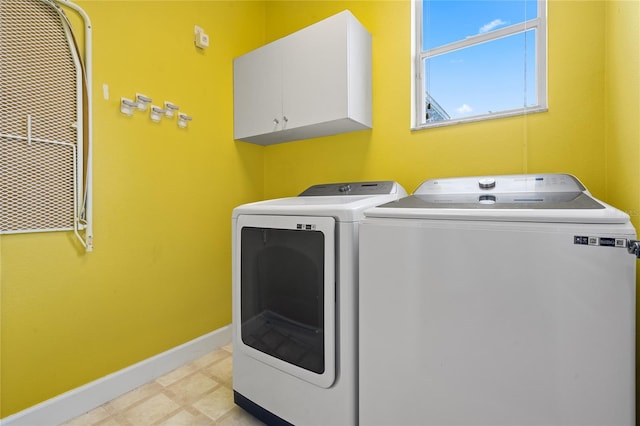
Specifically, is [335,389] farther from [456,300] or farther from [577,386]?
[577,386]

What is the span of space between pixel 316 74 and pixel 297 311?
58.2 inches

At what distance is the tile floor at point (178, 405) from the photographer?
1547 mm

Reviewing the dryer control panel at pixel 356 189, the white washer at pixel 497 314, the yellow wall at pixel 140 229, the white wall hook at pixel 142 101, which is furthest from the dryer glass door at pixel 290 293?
the white wall hook at pixel 142 101

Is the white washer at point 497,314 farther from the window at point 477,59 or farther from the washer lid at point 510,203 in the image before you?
the window at point 477,59

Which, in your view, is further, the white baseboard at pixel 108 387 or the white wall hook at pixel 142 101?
the white wall hook at pixel 142 101

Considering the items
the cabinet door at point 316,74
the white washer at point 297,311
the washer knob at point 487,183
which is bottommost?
the white washer at point 297,311

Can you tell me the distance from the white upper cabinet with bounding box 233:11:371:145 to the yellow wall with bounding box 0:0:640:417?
13 centimetres

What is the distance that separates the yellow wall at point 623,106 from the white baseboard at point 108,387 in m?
2.35

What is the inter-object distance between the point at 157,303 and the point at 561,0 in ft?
9.43

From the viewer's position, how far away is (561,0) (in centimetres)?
156

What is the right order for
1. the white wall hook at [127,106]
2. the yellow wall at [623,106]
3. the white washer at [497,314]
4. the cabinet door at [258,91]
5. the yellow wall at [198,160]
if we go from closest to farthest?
the white washer at [497,314] < the yellow wall at [623,106] < the yellow wall at [198,160] < the white wall hook at [127,106] < the cabinet door at [258,91]

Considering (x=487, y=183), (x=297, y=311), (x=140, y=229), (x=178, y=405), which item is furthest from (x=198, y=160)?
(x=487, y=183)

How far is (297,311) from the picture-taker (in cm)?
136

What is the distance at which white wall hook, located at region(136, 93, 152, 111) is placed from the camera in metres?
1.85
